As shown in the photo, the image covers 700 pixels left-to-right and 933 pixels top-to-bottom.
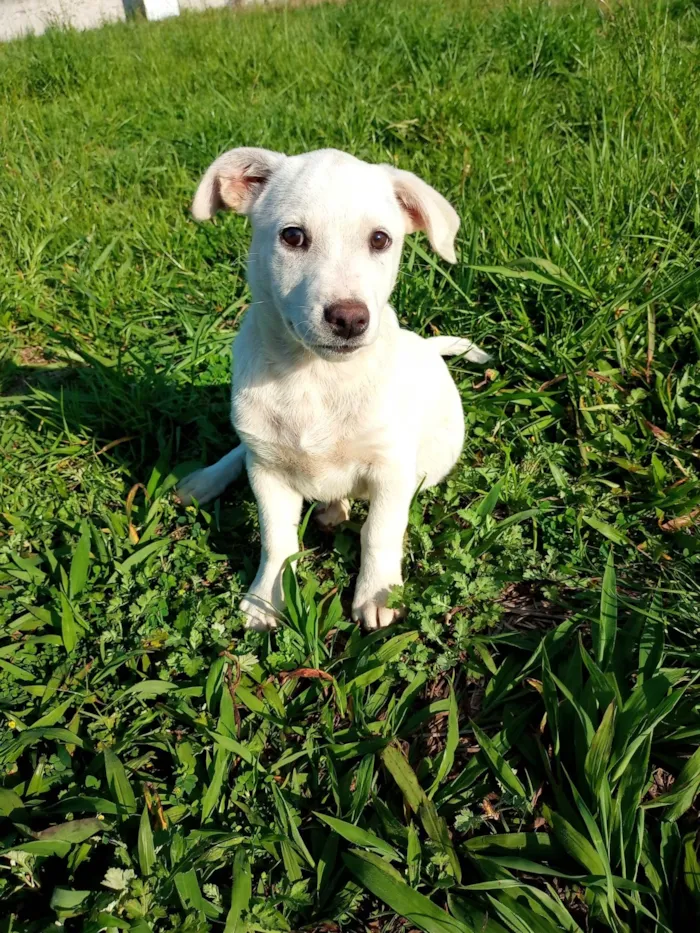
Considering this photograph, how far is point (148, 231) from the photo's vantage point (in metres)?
4.26

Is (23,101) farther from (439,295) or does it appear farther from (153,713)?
(153,713)

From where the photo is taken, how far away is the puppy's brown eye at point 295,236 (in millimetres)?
2146

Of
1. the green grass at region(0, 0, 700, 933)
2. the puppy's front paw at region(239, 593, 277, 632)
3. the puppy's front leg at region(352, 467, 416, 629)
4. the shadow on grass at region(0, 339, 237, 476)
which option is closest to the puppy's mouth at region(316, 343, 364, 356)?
the puppy's front leg at region(352, 467, 416, 629)

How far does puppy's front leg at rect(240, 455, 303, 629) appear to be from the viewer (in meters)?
2.45

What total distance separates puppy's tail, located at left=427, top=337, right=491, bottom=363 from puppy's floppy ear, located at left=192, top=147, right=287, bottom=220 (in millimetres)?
1145

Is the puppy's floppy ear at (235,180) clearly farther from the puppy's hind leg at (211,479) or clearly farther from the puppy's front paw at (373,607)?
the puppy's front paw at (373,607)

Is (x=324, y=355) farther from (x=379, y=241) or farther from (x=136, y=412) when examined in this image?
(x=136, y=412)

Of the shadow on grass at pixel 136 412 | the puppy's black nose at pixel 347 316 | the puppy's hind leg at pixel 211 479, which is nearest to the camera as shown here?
the puppy's black nose at pixel 347 316

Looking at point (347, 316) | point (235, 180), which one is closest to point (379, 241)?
point (347, 316)

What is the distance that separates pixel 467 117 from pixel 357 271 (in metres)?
3.11

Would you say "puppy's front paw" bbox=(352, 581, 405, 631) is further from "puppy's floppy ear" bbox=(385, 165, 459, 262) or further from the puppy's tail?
the puppy's tail

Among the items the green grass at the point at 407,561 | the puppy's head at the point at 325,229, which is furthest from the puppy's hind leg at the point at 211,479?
the puppy's head at the point at 325,229

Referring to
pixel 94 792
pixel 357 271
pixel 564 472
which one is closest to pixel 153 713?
pixel 94 792

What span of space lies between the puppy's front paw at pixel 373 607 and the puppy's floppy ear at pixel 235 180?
4.72 ft
